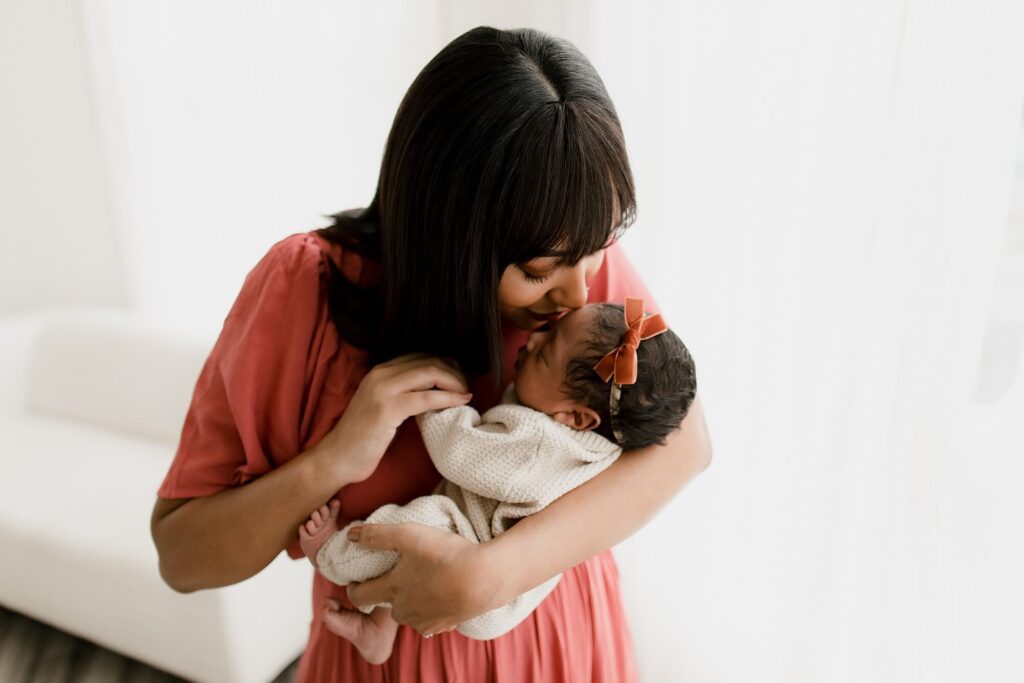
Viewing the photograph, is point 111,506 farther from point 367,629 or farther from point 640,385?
point 640,385

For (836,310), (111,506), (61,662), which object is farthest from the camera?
(61,662)

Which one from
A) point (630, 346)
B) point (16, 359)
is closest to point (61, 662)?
point (16, 359)

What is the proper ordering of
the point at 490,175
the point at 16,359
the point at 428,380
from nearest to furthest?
1. the point at 490,175
2. the point at 428,380
3. the point at 16,359

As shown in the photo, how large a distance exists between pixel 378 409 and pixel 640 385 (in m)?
0.34

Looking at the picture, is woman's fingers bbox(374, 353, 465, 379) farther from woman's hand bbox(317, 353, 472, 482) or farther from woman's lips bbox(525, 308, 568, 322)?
woman's lips bbox(525, 308, 568, 322)

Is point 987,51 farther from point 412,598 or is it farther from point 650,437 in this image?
point 412,598

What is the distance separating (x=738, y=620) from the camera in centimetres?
172

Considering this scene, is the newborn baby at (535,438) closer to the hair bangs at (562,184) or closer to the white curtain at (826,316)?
the hair bangs at (562,184)

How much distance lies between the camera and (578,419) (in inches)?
41.0

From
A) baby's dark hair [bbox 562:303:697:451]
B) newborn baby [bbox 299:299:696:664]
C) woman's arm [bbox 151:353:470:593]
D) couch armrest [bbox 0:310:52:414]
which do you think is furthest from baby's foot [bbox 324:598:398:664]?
couch armrest [bbox 0:310:52:414]

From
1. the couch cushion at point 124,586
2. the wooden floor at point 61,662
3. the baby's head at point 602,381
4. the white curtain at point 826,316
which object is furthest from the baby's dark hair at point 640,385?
the wooden floor at point 61,662

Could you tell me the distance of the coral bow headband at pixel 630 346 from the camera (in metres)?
0.95

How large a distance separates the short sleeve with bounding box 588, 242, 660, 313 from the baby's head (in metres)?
0.12

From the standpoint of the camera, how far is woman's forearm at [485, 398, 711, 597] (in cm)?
88
